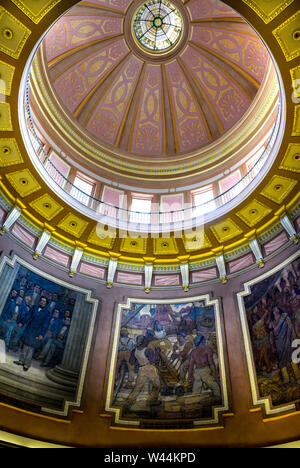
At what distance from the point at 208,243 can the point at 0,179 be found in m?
9.08

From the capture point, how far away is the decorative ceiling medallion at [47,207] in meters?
14.4

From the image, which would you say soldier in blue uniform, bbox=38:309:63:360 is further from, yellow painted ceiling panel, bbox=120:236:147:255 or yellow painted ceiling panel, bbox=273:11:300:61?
yellow painted ceiling panel, bbox=273:11:300:61

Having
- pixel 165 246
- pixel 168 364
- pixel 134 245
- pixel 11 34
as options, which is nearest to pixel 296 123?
pixel 165 246

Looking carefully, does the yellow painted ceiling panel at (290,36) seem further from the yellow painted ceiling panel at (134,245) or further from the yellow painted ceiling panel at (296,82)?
the yellow painted ceiling panel at (134,245)

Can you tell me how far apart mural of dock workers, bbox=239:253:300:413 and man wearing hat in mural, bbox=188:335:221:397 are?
140 centimetres

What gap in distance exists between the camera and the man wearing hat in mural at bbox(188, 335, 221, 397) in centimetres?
1248

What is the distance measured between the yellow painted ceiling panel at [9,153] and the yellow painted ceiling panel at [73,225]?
10.0ft

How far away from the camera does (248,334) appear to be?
510 inches

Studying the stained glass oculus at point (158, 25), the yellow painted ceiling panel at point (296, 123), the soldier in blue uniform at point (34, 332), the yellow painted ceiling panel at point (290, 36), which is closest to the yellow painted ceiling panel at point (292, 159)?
the yellow painted ceiling panel at point (296, 123)

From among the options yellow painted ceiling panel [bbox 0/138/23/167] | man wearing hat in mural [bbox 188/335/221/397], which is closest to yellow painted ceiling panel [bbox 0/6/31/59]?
yellow painted ceiling panel [bbox 0/138/23/167]

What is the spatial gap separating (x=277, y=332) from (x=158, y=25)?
62.6ft

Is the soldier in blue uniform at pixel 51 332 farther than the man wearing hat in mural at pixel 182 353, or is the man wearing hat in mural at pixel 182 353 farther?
the man wearing hat in mural at pixel 182 353
